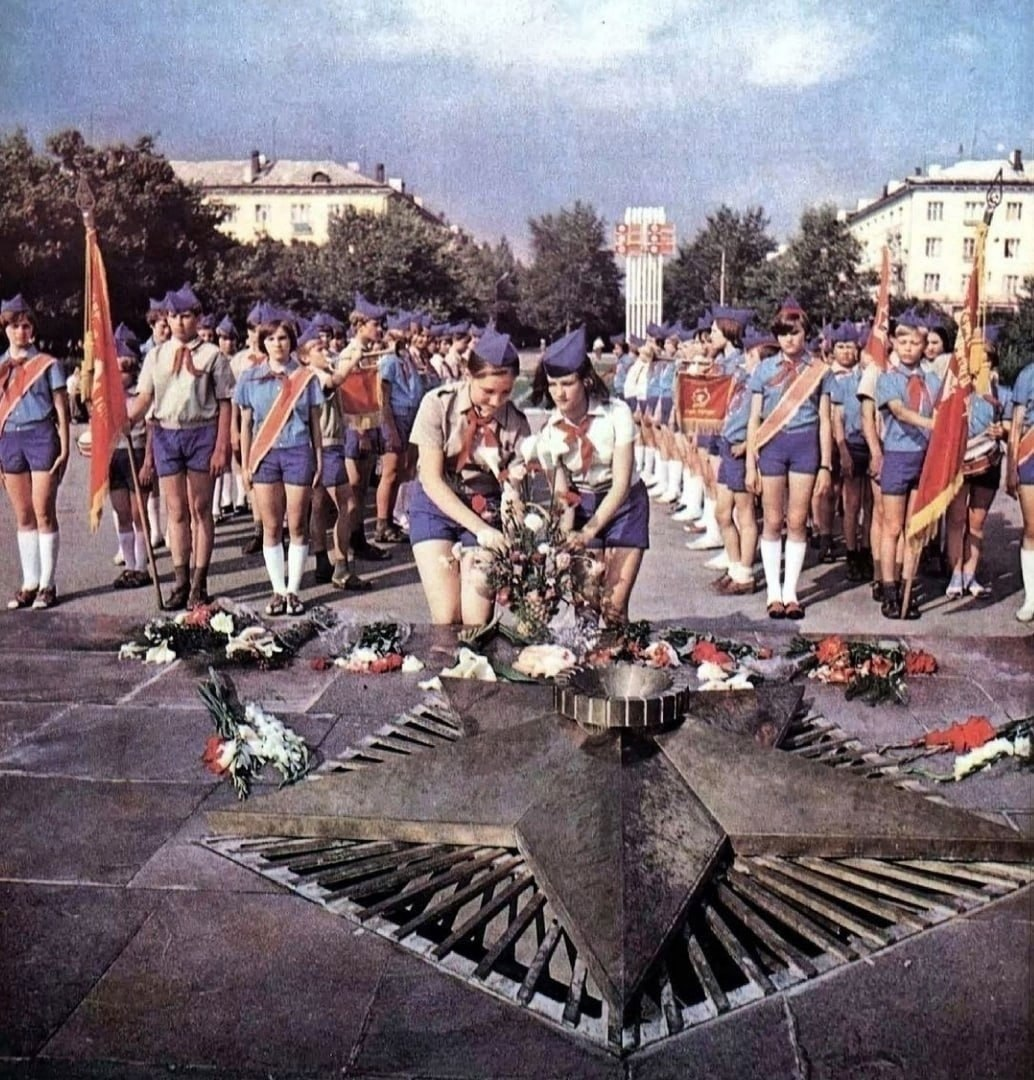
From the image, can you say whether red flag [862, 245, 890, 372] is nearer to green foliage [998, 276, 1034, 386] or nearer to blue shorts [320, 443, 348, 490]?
green foliage [998, 276, 1034, 386]

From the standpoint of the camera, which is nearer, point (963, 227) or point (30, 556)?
point (30, 556)

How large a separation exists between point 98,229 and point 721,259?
61.6 feet

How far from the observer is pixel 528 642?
14.4ft

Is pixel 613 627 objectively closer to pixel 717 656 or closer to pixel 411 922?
pixel 717 656

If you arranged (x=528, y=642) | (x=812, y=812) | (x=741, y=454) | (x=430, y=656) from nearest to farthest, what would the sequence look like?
(x=812, y=812) < (x=528, y=642) < (x=430, y=656) < (x=741, y=454)

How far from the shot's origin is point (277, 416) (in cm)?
752

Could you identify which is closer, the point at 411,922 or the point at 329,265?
the point at 411,922

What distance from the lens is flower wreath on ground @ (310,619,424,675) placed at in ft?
16.5

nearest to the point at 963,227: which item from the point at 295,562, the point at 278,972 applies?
the point at 295,562

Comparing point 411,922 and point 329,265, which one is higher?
point 329,265

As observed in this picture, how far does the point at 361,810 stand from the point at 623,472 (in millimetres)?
2480

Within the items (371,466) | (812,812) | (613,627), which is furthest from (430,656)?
(371,466)

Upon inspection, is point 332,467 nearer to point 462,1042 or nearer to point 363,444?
point 363,444

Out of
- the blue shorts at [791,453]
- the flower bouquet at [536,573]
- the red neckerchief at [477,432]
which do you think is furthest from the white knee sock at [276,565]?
the flower bouquet at [536,573]
